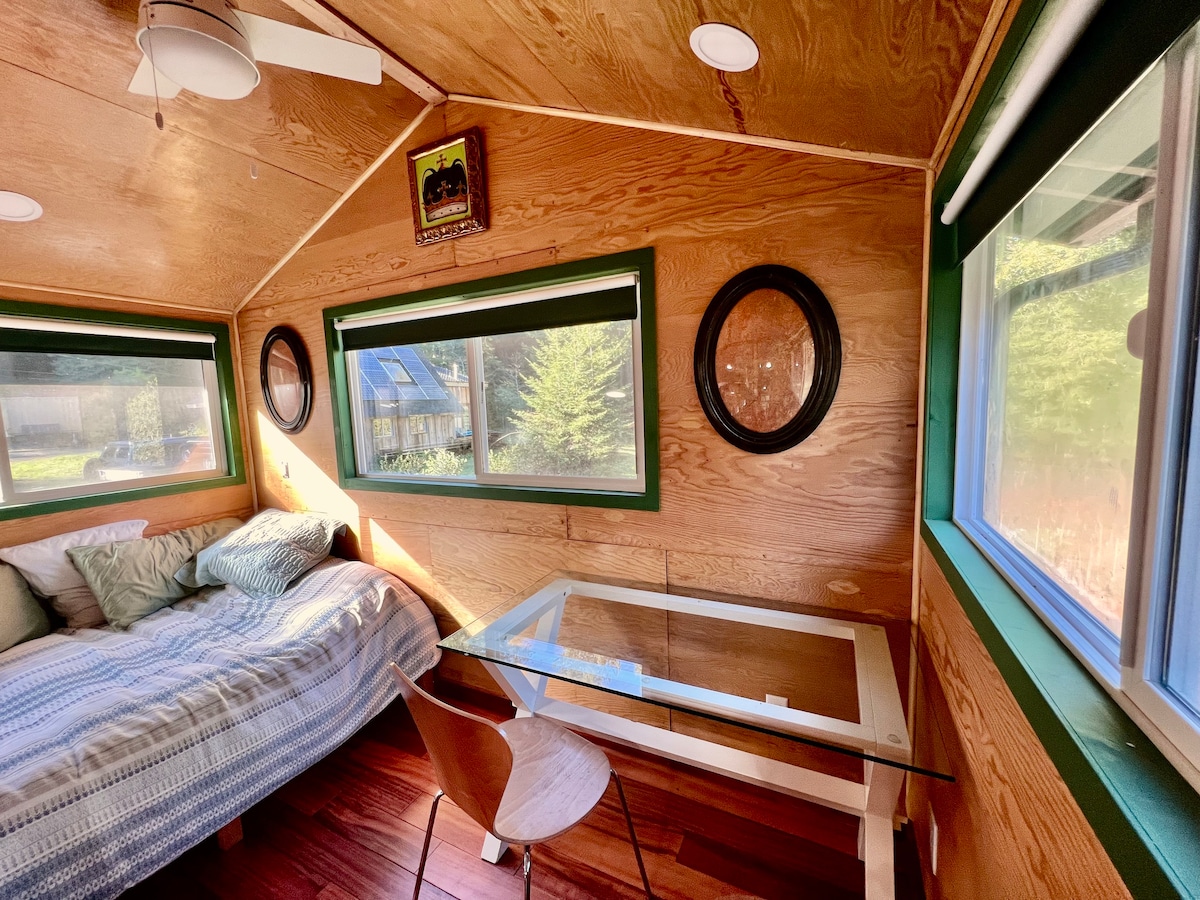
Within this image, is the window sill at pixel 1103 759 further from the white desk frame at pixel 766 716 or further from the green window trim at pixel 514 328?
the green window trim at pixel 514 328

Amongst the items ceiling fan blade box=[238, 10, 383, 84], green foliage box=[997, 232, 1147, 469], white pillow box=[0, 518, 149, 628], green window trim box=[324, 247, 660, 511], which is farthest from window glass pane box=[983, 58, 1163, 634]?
white pillow box=[0, 518, 149, 628]

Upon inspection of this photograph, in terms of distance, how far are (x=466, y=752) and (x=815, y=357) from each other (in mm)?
1494

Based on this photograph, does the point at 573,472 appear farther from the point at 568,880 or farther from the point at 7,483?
the point at 7,483

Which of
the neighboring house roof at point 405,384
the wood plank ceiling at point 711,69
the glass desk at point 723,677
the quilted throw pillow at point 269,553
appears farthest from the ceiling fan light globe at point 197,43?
the quilted throw pillow at point 269,553

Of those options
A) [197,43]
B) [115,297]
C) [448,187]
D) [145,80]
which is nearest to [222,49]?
[197,43]

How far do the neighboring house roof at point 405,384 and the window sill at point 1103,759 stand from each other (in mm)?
2183

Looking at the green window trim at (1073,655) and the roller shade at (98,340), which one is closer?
the green window trim at (1073,655)

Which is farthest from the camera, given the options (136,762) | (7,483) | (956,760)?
(7,483)

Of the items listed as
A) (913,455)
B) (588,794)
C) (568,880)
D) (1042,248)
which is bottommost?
(568,880)

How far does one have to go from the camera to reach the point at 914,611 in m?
1.53

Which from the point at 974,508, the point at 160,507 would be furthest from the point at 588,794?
the point at 160,507

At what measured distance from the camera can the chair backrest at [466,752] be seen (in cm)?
106

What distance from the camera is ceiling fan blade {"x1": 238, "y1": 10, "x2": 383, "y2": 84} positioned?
3.96 feet

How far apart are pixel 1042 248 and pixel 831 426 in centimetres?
75
